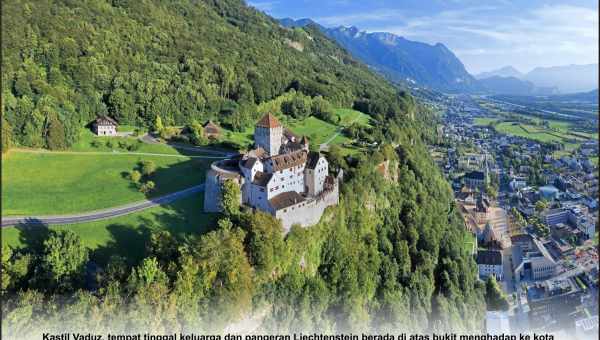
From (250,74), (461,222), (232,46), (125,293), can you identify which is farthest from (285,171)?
(232,46)

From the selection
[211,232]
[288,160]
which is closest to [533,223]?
[288,160]

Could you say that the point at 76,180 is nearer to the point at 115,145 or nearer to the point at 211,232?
the point at 115,145

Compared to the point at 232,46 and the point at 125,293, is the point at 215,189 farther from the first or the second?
the point at 232,46

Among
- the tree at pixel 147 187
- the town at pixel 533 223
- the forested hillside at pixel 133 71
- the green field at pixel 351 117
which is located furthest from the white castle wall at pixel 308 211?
the green field at pixel 351 117

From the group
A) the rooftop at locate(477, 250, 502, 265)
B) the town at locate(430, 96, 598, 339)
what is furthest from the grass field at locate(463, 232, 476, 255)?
the rooftop at locate(477, 250, 502, 265)

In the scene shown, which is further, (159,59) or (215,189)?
(159,59)

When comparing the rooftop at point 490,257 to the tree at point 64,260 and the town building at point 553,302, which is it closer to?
the town building at point 553,302
